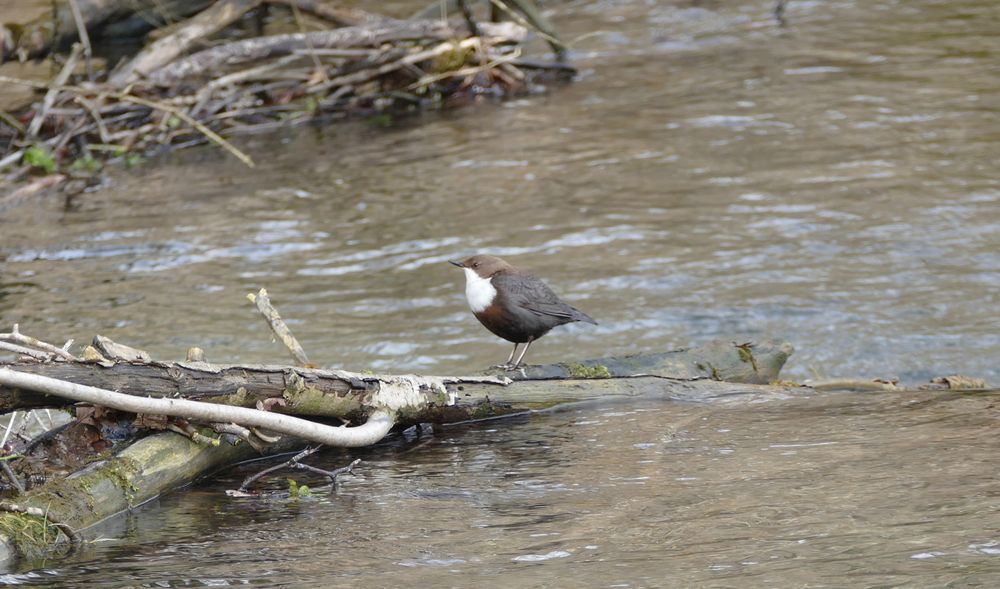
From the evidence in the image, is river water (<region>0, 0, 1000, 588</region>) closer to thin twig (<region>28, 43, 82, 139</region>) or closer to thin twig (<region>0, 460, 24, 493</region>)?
thin twig (<region>0, 460, 24, 493</region>)

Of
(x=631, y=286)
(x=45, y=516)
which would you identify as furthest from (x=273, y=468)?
(x=631, y=286)

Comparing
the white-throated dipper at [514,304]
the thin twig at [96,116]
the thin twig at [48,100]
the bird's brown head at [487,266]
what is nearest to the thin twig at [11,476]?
the white-throated dipper at [514,304]

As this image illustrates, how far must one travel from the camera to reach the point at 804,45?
43.8 feet

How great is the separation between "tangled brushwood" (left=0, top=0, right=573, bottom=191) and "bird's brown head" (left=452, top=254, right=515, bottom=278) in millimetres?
5970

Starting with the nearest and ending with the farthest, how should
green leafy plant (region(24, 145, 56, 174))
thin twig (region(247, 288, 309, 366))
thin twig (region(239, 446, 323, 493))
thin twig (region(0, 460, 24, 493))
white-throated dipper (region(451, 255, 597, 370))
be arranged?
1. thin twig (region(0, 460, 24, 493))
2. thin twig (region(239, 446, 323, 493))
3. thin twig (region(247, 288, 309, 366))
4. white-throated dipper (region(451, 255, 597, 370))
5. green leafy plant (region(24, 145, 56, 174))

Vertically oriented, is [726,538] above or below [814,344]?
above

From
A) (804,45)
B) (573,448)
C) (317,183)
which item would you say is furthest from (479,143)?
(573,448)

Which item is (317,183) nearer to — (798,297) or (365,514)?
(798,297)

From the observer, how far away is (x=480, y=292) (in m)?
5.33

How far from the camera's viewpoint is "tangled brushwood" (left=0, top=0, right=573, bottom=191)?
11242 mm

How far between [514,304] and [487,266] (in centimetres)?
30

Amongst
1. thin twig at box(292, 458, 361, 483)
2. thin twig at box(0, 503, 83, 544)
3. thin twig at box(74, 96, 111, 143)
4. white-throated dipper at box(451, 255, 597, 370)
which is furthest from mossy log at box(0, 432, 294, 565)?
thin twig at box(74, 96, 111, 143)

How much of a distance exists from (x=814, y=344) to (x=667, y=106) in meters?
5.32

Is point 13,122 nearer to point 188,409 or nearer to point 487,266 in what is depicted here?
point 487,266
